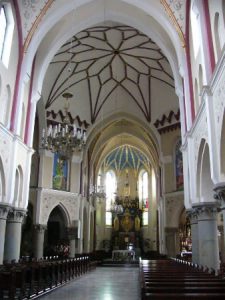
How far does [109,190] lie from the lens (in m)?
42.7

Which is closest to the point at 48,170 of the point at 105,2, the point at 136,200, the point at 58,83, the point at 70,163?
the point at 70,163

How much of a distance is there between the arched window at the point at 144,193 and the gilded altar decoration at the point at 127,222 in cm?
167

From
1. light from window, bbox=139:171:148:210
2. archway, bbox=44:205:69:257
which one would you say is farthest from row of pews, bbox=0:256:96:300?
light from window, bbox=139:171:148:210

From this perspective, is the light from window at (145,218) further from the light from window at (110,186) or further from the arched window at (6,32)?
the arched window at (6,32)

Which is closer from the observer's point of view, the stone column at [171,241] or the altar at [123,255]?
the stone column at [171,241]

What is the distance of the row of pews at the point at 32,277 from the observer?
805 centimetres

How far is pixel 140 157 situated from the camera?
42.0 meters

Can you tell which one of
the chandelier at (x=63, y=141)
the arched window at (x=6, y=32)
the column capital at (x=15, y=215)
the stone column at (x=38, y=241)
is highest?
the arched window at (x=6, y=32)

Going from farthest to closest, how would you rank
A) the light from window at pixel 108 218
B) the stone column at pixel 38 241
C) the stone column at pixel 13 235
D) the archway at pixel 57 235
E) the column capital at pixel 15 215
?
1. the light from window at pixel 108 218
2. the archway at pixel 57 235
3. the stone column at pixel 38 241
4. the column capital at pixel 15 215
5. the stone column at pixel 13 235

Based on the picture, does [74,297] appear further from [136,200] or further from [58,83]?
[136,200]

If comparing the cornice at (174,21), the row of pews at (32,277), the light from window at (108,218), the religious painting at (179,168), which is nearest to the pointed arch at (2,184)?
the row of pews at (32,277)

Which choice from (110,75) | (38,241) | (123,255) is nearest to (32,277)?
(38,241)

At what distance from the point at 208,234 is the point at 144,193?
29604 mm

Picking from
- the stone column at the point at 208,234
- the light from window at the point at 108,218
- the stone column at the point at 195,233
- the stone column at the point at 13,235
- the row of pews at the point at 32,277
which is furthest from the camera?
the light from window at the point at 108,218
